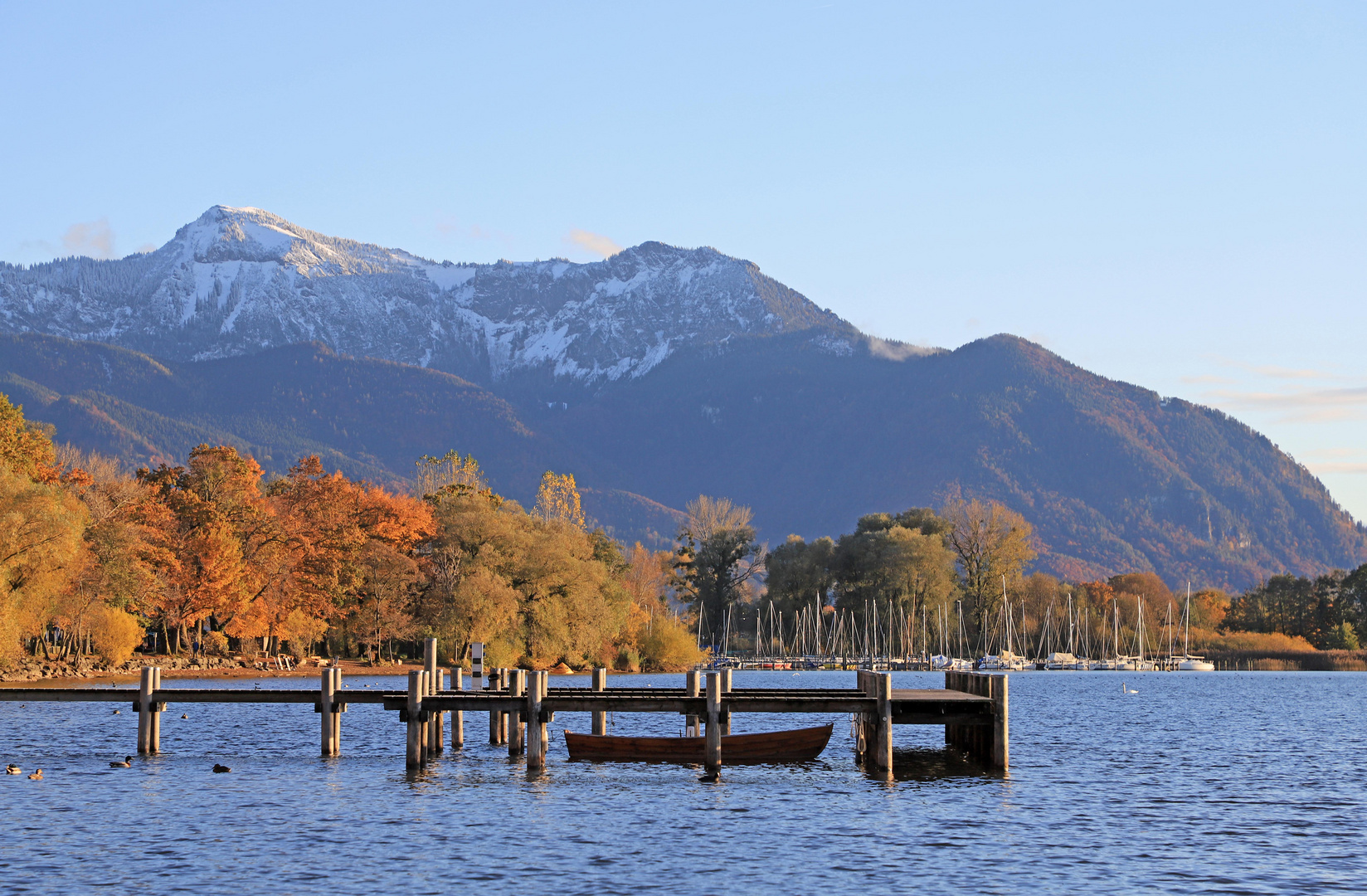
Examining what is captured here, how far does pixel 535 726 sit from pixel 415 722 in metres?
3.67

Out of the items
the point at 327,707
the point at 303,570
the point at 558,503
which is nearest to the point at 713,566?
the point at 558,503

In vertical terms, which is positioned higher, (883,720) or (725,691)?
(725,691)

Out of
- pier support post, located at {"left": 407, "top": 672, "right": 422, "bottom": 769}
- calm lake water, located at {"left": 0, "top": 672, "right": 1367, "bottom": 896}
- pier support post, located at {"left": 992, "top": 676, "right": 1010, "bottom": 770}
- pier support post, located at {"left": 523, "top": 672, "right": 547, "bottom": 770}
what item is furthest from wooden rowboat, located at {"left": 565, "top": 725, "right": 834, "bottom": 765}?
pier support post, located at {"left": 407, "top": 672, "right": 422, "bottom": 769}

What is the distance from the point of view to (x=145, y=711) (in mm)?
46812

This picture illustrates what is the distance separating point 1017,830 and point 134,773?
2706cm

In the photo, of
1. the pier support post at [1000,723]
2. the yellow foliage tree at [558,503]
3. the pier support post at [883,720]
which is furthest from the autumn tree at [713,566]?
the pier support post at [883,720]

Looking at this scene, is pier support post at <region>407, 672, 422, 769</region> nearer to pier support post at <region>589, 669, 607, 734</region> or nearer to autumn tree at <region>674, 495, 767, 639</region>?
pier support post at <region>589, 669, 607, 734</region>

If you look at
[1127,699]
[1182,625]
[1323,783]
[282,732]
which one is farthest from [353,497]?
[1182,625]

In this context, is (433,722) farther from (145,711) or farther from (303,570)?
(303,570)

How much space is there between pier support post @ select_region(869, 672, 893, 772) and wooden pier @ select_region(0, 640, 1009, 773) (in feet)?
0.12

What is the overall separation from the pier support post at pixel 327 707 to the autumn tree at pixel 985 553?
121 meters

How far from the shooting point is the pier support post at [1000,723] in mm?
41188

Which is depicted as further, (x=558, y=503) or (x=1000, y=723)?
(x=558, y=503)

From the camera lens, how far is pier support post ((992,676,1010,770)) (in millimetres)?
41188
